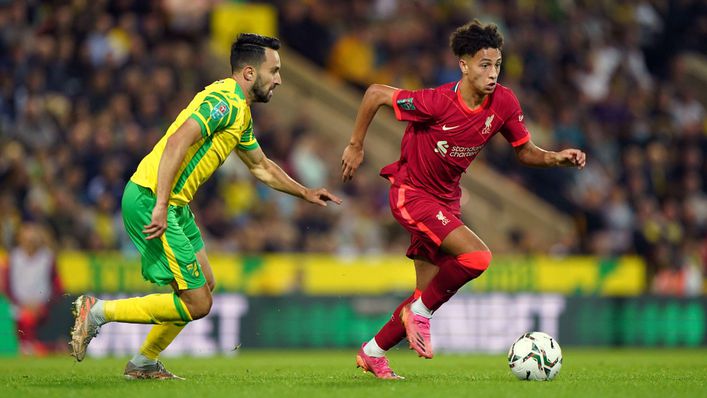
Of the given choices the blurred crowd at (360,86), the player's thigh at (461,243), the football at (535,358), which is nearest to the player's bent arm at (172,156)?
the player's thigh at (461,243)

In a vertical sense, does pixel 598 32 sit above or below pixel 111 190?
above

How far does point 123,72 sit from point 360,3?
502cm

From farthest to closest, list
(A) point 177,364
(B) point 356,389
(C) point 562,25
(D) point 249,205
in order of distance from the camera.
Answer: (C) point 562,25 → (D) point 249,205 → (A) point 177,364 → (B) point 356,389

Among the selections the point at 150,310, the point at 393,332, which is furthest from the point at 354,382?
the point at 150,310

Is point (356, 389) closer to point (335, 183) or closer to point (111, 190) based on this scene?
point (111, 190)

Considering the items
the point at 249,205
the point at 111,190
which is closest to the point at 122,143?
the point at 111,190

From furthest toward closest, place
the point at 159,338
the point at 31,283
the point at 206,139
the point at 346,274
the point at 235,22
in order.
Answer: the point at 235,22, the point at 346,274, the point at 31,283, the point at 159,338, the point at 206,139

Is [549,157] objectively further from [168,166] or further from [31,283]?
[31,283]

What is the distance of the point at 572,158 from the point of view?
8859 mm

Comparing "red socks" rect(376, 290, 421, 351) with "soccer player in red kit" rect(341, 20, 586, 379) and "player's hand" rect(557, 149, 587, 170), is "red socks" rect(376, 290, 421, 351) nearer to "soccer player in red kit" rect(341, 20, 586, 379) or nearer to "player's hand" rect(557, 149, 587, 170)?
"soccer player in red kit" rect(341, 20, 586, 379)

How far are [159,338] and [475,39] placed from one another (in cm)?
317

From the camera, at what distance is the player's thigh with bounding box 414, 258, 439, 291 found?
9.00 m

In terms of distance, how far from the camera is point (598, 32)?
22.4m

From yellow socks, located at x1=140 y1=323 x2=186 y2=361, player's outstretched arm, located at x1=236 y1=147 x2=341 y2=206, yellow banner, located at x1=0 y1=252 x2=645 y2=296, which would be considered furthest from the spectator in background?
player's outstretched arm, located at x1=236 y1=147 x2=341 y2=206
